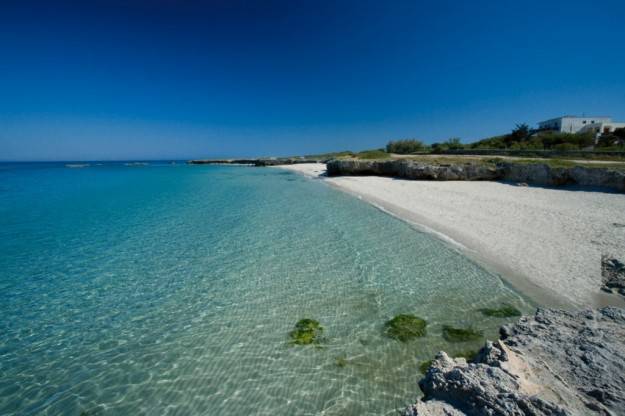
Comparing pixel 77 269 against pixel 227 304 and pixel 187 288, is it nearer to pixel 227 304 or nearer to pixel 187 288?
pixel 187 288

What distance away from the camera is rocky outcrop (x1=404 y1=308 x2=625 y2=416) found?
2904 mm

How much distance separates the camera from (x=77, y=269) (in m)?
9.05

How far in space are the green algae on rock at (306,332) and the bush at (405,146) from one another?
70.5 m

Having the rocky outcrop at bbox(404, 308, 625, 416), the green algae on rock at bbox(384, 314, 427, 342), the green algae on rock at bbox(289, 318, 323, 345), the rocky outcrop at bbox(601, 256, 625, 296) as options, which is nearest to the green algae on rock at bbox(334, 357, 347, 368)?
the green algae on rock at bbox(289, 318, 323, 345)

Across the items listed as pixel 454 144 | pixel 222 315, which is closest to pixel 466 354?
pixel 222 315

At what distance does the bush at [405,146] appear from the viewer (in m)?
71.8

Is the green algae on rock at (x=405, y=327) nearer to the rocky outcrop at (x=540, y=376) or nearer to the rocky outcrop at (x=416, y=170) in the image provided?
the rocky outcrop at (x=540, y=376)

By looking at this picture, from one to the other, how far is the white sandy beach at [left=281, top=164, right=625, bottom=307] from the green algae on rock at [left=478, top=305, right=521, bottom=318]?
33.1 inches

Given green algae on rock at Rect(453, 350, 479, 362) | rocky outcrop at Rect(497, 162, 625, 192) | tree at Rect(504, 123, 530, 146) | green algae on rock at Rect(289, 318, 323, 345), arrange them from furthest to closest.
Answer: tree at Rect(504, 123, 530, 146) → rocky outcrop at Rect(497, 162, 625, 192) → green algae on rock at Rect(289, 318, 323, 345) → green algae on rock at Rect(453, 350, 479, 362)

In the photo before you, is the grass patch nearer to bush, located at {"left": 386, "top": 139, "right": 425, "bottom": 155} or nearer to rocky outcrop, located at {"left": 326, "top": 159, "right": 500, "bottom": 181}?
rocky outcrop, located at {"left": 326, "top": 159, "right": 500, "bottom": 181}

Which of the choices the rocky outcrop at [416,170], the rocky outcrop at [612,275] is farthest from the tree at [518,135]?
the rocky outcrop at [612,275]

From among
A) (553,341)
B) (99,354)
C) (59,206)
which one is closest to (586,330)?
(553,341)

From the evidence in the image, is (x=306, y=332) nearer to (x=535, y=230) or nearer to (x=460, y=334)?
(x=460, y=334)

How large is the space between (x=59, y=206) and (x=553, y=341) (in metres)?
28.7
